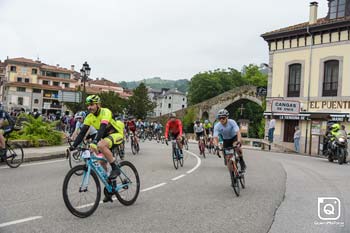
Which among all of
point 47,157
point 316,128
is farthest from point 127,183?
point 316,128

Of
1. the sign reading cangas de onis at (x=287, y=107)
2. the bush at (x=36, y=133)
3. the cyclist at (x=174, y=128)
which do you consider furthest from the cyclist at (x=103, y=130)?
the sign reading cangas de onis at (x=287, y=107)

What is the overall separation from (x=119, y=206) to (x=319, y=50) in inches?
1040

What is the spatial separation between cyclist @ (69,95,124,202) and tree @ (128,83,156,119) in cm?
6829

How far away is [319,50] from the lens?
1150 inches

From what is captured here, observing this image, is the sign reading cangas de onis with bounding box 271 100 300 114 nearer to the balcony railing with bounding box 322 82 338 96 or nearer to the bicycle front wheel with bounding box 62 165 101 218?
the balcony railing with bounding box 322 82 338 96

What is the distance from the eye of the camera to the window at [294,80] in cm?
3088

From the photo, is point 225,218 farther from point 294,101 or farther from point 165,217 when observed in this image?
point 294,101

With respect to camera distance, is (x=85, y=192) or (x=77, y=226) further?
(x=85, y=192)

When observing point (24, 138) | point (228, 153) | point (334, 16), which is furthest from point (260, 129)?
point (228, 153)

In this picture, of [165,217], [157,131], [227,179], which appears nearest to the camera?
[165,217]

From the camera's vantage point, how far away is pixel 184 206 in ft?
21.8
